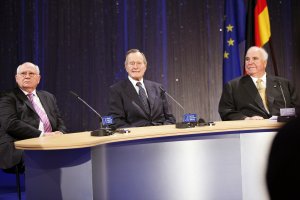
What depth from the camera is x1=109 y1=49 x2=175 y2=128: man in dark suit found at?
3.69 meters

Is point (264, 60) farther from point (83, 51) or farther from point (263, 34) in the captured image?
point (83, 51)

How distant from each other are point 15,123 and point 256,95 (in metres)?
A: 2.15

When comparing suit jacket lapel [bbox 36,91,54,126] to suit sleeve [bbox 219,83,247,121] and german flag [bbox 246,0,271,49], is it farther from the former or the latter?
german flag [bbox 246,0,271,49]

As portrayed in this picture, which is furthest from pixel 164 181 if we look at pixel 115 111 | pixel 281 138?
pixel 281 138

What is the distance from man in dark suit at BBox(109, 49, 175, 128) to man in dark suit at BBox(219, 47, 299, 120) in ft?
1.96

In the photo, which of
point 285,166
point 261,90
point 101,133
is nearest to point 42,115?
point 101,133

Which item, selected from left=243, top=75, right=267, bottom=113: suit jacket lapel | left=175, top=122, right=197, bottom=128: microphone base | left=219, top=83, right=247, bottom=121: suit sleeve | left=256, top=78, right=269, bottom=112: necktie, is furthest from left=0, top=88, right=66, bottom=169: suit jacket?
left=256, top=78, right=269, bottom=112: necktie

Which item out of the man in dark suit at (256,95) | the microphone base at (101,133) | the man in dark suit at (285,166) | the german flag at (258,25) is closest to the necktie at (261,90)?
the man in dark suit at (256,95)

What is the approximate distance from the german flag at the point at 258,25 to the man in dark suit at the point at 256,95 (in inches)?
45.6

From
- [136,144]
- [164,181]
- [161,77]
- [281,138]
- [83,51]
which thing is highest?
[83,51]

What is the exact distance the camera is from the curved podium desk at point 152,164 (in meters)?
2.33

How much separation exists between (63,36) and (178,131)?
3.01 m

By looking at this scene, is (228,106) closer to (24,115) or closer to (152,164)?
(152,164)

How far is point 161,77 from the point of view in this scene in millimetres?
5395
